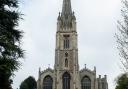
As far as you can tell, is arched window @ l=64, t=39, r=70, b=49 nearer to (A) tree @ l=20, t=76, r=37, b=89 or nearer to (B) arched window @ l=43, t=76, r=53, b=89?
(B) arched window @ l=43, t=76, r=53, b=89

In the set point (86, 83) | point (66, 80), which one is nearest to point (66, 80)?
point (66, 80)

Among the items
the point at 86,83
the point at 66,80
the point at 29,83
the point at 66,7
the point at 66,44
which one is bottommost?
the point at 86,83

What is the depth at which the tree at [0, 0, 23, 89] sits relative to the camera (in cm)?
1731

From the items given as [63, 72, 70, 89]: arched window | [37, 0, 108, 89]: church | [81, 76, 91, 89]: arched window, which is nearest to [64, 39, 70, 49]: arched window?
[37, 0, 108, 89]: church

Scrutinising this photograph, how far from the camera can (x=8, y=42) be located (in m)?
17.5

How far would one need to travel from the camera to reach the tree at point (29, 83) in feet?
352

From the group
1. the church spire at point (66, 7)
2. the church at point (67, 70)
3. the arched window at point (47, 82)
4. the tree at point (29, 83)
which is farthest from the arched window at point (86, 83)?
the church spire at point (66, 7)

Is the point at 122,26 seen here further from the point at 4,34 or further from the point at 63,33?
the point at 63,33

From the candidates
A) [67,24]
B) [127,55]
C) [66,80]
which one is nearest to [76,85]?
[66,80]

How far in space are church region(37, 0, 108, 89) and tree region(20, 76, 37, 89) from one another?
6.33m

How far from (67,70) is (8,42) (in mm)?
82915

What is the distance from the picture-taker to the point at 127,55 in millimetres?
19891

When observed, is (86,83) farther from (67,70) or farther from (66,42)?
(66,42)

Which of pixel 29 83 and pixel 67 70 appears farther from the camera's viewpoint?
pixel 29 83
